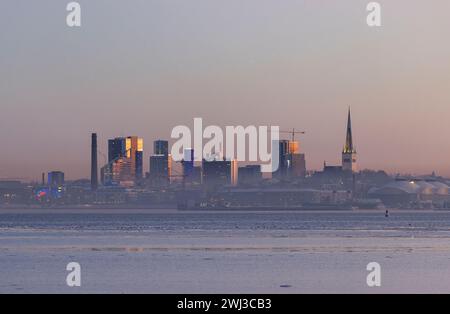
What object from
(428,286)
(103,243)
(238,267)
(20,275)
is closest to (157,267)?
(238,267)

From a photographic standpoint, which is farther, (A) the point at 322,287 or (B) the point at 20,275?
Result: (B) the point at 20,275

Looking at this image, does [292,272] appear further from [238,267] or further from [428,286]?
[428,286]

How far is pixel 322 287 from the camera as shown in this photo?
2089 inches

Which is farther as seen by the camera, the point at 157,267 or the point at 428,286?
the point at 157,267

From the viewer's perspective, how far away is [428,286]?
174ft
